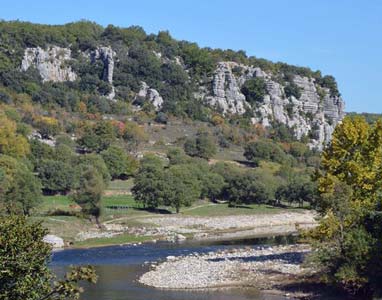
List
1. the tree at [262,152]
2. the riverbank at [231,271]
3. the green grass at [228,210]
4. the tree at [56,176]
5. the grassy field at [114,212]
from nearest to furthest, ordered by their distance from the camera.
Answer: the riverbank at [231,271] → the grassy field at [114,212] → the green grass at [228,210] → the tree at [56,176] → the tree at [262,152]

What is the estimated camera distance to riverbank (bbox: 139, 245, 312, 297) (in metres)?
53.0

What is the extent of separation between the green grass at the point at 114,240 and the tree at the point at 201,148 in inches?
3067

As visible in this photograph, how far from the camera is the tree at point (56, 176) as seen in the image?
397 ft

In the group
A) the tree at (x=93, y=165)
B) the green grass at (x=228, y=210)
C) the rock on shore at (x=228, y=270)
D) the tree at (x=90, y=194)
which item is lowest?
the rock on shore at (x=228, y=270)

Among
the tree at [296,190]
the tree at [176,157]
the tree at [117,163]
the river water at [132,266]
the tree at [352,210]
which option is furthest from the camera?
the tree at [176,157]

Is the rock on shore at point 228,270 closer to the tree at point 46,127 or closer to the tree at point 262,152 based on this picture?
the tree at point 262,152

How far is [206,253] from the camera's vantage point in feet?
241

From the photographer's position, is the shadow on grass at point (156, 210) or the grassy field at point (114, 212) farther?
the shadow on grass at point (156, 210)

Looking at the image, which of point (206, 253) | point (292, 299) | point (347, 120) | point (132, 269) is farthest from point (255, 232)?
point (292, 299)

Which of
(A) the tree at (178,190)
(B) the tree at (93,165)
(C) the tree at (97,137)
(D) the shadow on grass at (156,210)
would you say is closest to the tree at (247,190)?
(A) the tree at (178,190)

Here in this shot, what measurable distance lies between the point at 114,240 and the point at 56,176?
3783 centimetres

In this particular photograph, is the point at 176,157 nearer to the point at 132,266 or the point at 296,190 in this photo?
the point at 296,190

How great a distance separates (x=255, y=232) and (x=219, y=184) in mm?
30953

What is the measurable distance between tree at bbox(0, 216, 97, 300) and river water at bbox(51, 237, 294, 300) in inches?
966
